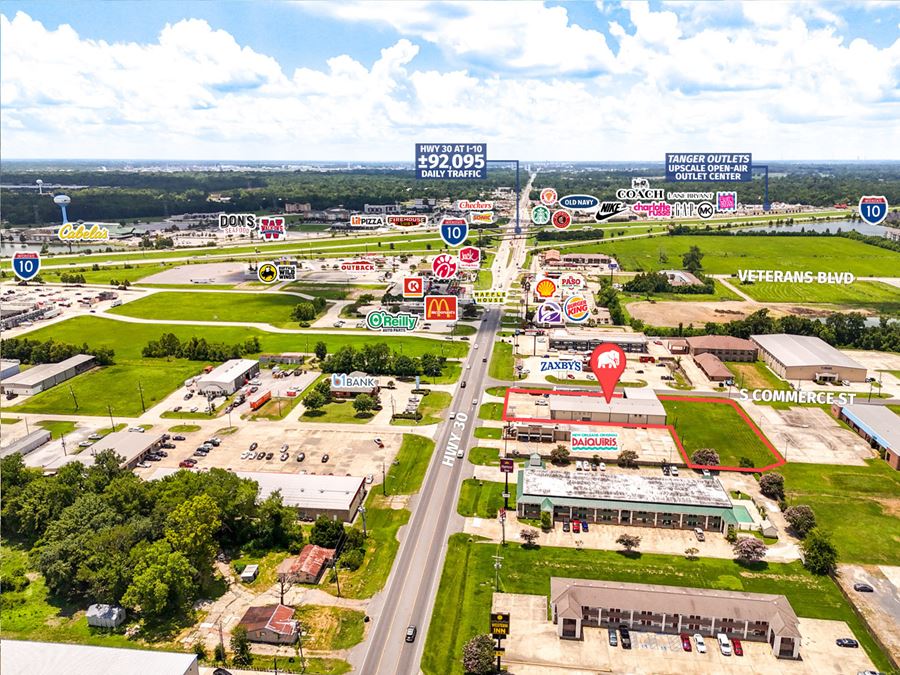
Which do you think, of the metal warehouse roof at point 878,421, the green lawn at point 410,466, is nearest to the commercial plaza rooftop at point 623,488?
the green lawn at point 410,466

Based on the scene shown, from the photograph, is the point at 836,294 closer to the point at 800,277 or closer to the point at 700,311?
the point at 800,277

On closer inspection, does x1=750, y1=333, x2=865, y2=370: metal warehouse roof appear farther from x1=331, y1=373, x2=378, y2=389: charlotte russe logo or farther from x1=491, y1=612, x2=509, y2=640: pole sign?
x1=491, y1=612, x2=509, y2=640: pole sign

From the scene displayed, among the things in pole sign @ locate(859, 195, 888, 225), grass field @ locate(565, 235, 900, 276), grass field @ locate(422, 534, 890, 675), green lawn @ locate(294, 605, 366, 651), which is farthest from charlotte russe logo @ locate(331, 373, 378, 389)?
grass field @ locate(565, 235, 900, 276)

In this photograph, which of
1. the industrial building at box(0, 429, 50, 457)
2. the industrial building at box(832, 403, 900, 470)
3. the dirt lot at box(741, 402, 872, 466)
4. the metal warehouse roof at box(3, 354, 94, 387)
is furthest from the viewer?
the metal warehouse roof at box(3, 354, 94, 387)

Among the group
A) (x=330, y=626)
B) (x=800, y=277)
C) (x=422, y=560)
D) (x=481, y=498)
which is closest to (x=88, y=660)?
(x=330, y=626)

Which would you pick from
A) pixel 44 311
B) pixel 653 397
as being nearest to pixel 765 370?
pixel 653 397

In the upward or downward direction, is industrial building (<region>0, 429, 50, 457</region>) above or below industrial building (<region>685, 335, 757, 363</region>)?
below

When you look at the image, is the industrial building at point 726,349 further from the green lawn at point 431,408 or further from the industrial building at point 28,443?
the industrial building at point 28,443
